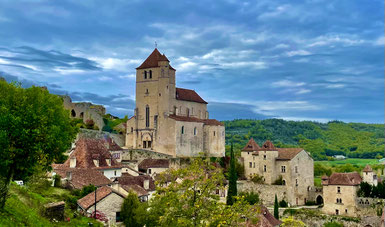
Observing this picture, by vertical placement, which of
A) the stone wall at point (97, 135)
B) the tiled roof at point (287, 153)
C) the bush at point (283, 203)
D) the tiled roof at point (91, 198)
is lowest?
the bush at point (283, 203)

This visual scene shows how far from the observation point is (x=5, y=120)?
21.2 meters

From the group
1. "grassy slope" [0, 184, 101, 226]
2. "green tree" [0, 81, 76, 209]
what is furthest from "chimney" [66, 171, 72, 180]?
"green tree" [0, 81, 76, 209]

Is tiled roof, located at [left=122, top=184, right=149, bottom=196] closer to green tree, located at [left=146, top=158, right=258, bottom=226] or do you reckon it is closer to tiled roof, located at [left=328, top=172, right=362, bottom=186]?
green tree, located at [left=146, top=158, right=258, bottom=226]

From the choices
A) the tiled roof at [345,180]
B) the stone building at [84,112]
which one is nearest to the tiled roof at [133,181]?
the stone building at [84,112]

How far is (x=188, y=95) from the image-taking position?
78438mm

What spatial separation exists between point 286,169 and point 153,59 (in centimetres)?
2948

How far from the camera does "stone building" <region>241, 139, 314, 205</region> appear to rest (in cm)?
6203

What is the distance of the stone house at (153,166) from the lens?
60375 mm

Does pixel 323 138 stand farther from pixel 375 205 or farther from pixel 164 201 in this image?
pixel 164 201

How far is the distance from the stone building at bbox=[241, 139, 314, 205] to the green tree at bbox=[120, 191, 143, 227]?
1269 inches

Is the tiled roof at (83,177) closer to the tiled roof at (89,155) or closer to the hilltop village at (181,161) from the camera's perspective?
the hilltop village at (181,161)

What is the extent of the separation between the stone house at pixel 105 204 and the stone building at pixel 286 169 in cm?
3231

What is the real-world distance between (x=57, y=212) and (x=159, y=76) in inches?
1873

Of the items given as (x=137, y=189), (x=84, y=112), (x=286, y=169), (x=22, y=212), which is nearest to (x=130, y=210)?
(x=137, y=189)
